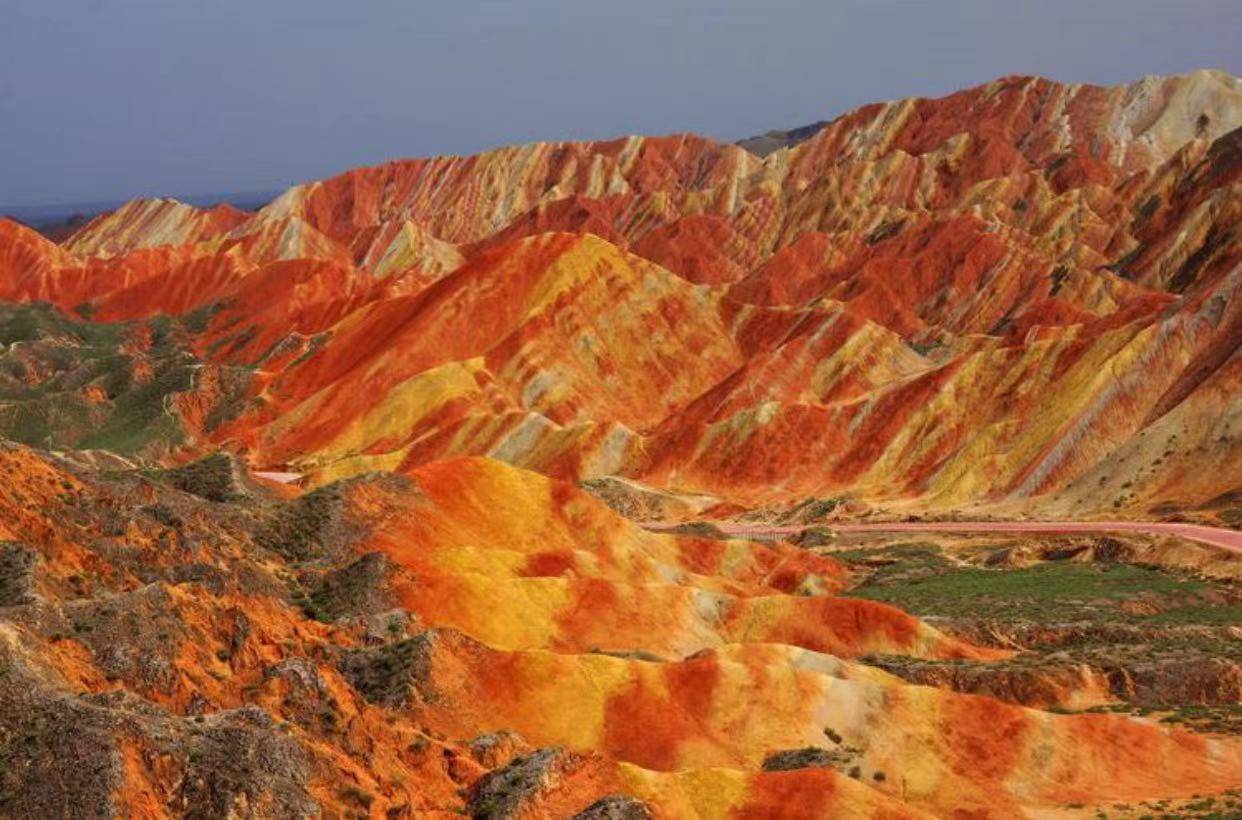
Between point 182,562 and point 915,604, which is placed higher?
point 915,604

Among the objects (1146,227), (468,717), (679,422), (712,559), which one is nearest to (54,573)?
(468,717)

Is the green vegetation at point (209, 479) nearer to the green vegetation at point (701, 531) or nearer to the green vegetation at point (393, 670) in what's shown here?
the green vegetation at point (393, 670)

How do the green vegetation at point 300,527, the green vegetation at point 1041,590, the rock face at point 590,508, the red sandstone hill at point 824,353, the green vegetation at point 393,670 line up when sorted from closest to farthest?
the rock face at point 590,508 → the green vegetation at point 393,670 → the green vegetation at point 300,527 → the green vegetation at point 1041,590 → the red sandstone hill at point 824,353

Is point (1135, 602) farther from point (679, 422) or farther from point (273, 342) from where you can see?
point (273, 342)

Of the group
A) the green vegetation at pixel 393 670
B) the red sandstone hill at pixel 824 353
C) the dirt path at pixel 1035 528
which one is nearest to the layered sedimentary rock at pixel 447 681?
the green vegetation at pixel 393 670

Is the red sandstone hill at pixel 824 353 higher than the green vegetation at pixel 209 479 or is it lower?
higher

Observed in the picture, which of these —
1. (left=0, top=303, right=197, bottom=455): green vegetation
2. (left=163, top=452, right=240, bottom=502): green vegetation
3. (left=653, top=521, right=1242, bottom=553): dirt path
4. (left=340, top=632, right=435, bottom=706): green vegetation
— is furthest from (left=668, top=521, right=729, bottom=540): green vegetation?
(left=0, top=303, right=197, bottom=455): green vegetation
